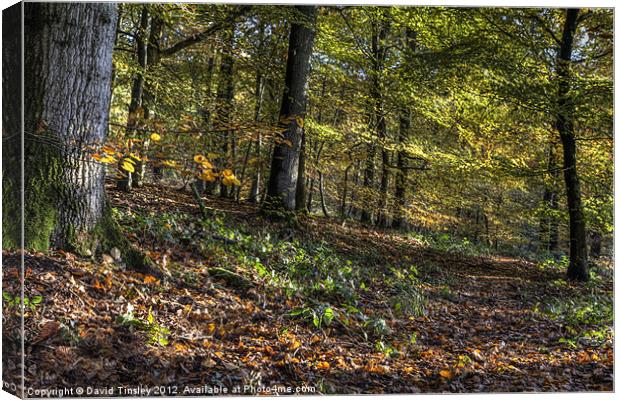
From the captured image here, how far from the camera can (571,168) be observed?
5.33 meters

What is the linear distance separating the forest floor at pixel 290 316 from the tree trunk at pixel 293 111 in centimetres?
79

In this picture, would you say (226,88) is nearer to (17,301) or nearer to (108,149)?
(108,149)

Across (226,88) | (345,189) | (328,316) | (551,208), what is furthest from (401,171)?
(328,316)

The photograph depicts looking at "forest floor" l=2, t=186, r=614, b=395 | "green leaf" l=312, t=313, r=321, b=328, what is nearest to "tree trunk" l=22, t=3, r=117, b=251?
"forest floor" l=2, t=186, r=614, b=395

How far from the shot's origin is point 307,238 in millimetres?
6516

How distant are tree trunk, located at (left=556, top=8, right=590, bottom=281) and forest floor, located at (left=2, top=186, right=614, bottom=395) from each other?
229 mm

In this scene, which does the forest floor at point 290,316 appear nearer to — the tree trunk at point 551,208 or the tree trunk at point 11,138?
the tree trunk at point 11,138

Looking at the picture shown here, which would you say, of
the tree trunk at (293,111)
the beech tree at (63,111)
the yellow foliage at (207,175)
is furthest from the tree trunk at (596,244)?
the beech tree at (63,111)

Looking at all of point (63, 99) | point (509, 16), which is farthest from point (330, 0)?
point (63, 99)

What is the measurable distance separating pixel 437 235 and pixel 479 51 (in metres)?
2.71

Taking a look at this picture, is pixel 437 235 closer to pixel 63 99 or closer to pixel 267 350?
pixel 267 350

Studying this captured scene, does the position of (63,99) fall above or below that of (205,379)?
above

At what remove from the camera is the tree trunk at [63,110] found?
360 centimetres

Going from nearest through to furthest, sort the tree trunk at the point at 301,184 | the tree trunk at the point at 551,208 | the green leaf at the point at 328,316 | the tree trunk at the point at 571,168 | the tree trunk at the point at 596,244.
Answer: the green leaf at the point at 328,316 → the tree trunk at the point at 596,244 → the tree trunk at the point at 571,168 → the tree trunk at the point at 551,208 → the tree trunk at the point at 301,184
